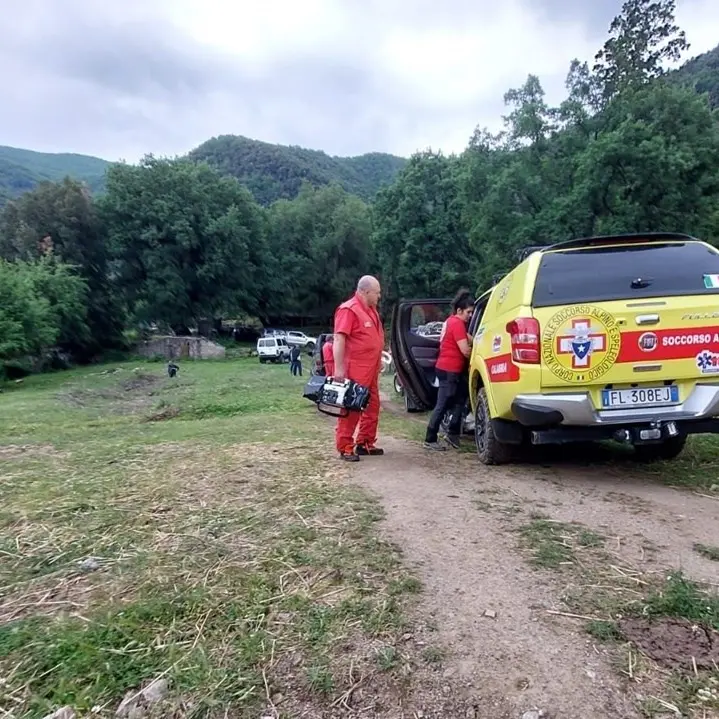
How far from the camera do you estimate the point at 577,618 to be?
2.69 m

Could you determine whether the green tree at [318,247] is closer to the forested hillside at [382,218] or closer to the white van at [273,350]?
the forested hillside at [382,218]

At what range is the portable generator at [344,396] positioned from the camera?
5.87 meters

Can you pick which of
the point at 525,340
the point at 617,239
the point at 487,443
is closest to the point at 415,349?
the point at 487,443

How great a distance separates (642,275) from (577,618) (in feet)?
10.3

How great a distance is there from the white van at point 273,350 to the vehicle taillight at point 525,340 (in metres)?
31.4

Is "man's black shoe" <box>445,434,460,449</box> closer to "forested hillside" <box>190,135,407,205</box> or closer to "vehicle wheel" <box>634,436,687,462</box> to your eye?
"vehicle wheel" <box>634,436,687,462</box>

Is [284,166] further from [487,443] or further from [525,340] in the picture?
[525,340]

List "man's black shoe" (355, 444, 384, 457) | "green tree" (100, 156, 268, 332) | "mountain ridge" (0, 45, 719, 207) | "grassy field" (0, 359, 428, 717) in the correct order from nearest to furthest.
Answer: "grassy field" (0, 359, 428, 717) → "man's black shoe" (355, 444, 384, 457) → "green tree" (100, 156, 268, 332) → "mountain ridge" (0, 45, 719, 207)

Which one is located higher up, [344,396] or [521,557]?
[344,396]

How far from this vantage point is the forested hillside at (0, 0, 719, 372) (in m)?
28.1

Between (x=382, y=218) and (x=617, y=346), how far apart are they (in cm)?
4572

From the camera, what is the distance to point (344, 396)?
5.88 m

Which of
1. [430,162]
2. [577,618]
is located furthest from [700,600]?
[430,162]

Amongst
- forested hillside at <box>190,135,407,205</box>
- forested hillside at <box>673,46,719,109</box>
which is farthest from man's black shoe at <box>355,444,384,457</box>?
forested hillside at <box>190,135,407,205</box>
